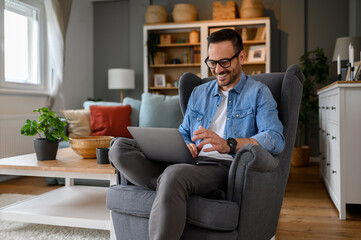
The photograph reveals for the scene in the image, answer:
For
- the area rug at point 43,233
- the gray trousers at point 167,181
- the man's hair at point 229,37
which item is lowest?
the area rug at point 43,233

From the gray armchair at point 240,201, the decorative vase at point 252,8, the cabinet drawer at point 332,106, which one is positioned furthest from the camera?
the decorative vase at point 252,8

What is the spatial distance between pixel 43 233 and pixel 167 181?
128 centimetres

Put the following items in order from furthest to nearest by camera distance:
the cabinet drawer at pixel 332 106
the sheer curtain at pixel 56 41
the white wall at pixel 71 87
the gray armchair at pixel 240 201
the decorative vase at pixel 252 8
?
the decorative vase at pixel 252 8 → the sheer curtain at pixel 56 41 → the white wall at pixel 71 87 → the cabinet drawer at pixel 332 106 → the gray armchair at pixel 240 201

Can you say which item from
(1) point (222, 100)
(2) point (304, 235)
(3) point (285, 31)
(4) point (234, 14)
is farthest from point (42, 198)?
(3) point (285, 31)

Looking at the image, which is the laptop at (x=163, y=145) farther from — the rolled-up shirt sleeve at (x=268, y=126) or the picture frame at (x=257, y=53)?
the picture frame at (x=257, y=53)

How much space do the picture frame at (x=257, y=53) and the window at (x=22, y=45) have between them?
111 inches

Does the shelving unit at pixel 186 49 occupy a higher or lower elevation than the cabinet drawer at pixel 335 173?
higher

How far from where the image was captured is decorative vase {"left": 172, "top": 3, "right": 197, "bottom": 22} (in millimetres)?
5102

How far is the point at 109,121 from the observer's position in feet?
12.1

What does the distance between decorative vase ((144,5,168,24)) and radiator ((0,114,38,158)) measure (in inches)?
87.9

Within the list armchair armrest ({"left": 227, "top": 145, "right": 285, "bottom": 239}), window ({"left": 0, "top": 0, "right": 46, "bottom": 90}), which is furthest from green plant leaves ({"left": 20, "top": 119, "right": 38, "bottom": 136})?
window ({"left": 0, "top": 0, "right": 46, "bottom": 90})

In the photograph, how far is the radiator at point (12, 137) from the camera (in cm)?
373

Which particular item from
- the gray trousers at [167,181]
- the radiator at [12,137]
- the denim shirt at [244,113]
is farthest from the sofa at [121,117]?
the gray trousers at [167,181]

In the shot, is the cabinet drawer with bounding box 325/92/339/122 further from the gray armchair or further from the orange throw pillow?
the orange throw pillow
